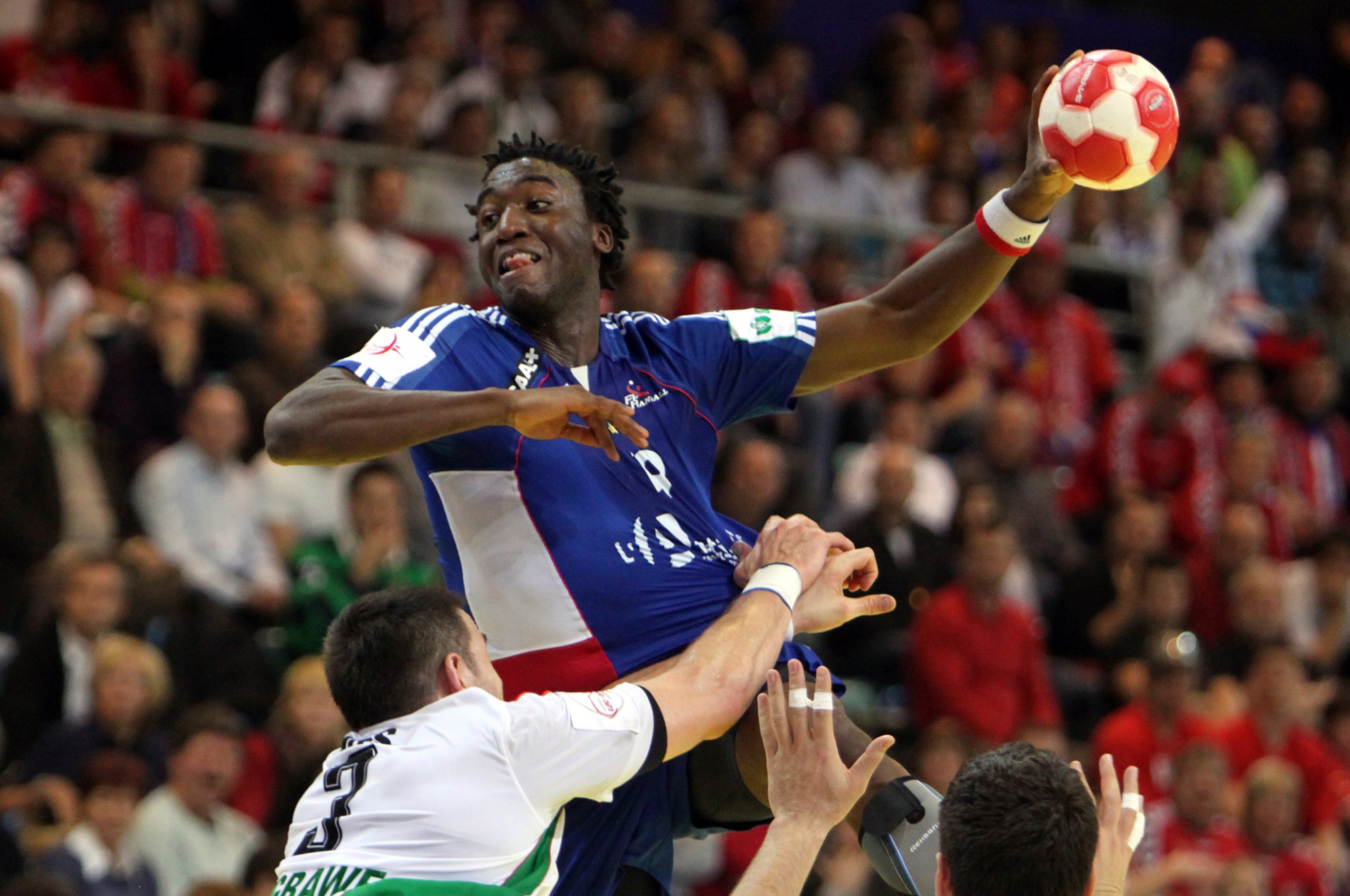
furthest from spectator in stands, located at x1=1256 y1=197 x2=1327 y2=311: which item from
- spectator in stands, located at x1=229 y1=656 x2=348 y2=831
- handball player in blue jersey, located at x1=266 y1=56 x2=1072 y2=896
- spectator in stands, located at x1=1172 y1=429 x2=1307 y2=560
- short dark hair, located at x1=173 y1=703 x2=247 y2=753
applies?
handball player in blue jersey, located at x1=266 y1=56 x2=1072 y2=896

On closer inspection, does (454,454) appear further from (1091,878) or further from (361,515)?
(361,515)

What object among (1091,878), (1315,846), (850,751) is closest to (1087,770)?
(1315,846)

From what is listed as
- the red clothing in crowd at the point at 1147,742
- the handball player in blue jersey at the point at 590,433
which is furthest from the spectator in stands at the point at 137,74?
the handball player in blue jersey at the point at 590,433

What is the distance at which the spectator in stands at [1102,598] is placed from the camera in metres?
11.9

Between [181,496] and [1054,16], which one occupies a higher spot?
[1054,16]

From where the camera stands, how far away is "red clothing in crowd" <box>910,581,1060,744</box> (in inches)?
420

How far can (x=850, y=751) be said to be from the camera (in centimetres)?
478

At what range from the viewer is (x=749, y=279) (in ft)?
41.6

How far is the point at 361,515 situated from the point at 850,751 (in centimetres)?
552

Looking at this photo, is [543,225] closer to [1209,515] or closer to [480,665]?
[480,665]

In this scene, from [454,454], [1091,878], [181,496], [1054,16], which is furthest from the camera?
[1054,16]

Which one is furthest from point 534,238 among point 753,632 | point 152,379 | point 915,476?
point 915,476

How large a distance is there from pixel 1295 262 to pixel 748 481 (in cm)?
790

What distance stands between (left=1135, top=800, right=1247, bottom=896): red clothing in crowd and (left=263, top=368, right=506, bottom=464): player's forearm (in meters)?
6.90
